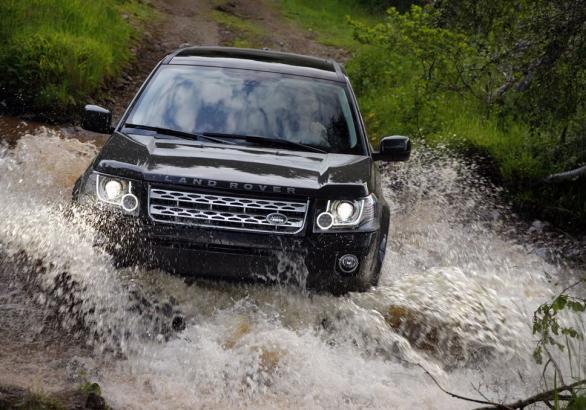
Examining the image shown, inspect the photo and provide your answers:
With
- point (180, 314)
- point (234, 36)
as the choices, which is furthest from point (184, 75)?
point (234, 36)

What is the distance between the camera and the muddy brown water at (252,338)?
14.1 feet

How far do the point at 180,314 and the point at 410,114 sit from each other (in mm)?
6905

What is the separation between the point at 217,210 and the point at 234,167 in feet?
1.01

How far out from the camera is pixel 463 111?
11.2m

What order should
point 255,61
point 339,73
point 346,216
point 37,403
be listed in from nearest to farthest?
point 37,403, point 346,216, point 255,61, point 339,73

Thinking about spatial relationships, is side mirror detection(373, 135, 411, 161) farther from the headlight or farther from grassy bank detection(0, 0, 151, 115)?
grassy bank detection(0, 0, 151, 115)

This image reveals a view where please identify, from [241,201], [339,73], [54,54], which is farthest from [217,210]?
[54,54]

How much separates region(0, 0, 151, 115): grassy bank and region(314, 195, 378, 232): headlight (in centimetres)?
672

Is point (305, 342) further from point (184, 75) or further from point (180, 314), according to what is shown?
point (184, 75)

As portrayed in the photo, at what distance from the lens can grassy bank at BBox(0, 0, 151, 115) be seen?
10.3 m

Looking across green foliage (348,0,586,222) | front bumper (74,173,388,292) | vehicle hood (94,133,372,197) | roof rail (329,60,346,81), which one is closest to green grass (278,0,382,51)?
green foliage (348,0,586,222)

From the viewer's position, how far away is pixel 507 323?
18.9 feet

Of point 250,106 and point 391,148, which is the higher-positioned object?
point 250,106

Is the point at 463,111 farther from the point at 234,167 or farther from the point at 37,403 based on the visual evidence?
the point at 37,403
